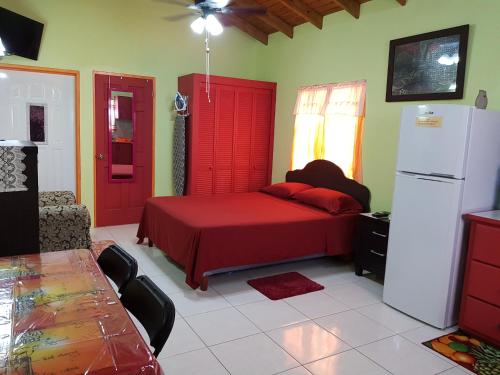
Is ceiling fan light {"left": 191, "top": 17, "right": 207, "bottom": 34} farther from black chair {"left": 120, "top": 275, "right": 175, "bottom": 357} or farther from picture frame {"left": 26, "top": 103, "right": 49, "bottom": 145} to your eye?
black chair {"left": 120, "top": 275, "right": 175, "bottom": 357}

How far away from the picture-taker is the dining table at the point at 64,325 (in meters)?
1.14

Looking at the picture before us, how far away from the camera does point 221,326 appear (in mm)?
2875

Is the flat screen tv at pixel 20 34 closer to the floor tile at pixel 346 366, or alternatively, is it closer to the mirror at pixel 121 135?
the mirror at pixel 121 135

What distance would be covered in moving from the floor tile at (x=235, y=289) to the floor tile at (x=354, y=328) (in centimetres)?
62

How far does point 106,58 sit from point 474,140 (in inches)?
169

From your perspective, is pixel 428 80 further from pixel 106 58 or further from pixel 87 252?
pixel 106 58

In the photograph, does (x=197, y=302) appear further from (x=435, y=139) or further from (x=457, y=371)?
(x=435, y=139)

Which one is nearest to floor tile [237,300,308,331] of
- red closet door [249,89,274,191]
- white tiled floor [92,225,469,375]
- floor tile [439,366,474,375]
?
white tiled floor [92,225,469,375]

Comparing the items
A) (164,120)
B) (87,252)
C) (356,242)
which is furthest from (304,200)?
(87,252)

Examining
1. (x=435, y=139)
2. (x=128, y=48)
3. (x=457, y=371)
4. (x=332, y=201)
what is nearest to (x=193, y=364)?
(x=457, y=371)

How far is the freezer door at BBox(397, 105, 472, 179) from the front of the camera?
2754 mm

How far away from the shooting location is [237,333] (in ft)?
9.16

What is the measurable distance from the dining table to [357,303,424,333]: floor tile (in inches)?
85.8

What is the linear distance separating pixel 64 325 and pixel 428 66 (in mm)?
3675
